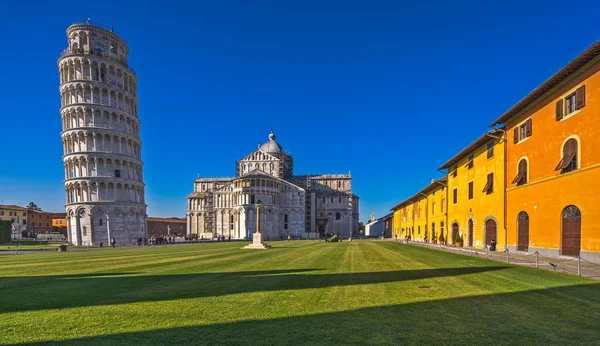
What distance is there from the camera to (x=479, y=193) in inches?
1225

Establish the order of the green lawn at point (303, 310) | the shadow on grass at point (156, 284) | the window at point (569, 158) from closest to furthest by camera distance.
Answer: the green lawn at point (303, 310) < the shadow on grass at point (156, 284) < the window at point (569, 158)

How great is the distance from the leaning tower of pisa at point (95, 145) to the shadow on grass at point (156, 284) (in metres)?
44.6

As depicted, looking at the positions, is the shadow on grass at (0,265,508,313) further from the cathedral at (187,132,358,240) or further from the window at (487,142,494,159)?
the cathedral at (187,132,358,240)

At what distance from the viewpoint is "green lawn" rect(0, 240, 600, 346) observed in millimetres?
6035

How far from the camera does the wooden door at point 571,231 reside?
17987mm

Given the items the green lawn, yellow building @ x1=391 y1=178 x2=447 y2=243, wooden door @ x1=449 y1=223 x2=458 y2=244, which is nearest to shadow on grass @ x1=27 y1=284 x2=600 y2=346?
the green lawn

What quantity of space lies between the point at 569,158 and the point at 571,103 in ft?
10.7

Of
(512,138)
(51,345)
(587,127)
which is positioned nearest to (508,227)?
(512,138)

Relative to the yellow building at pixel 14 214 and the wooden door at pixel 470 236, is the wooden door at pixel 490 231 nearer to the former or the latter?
the wooden door at pixel 470 236

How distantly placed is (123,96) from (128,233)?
24.0 m

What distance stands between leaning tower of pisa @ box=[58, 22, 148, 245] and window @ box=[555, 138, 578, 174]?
188 ft

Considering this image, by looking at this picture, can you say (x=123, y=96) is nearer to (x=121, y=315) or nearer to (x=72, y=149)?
(x=72, y=149)

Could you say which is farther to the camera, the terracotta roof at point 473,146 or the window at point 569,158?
the terracotta roof at point 473,146

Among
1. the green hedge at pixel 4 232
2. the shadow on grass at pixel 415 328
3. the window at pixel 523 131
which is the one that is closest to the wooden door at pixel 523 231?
the window at pixel 523 131
